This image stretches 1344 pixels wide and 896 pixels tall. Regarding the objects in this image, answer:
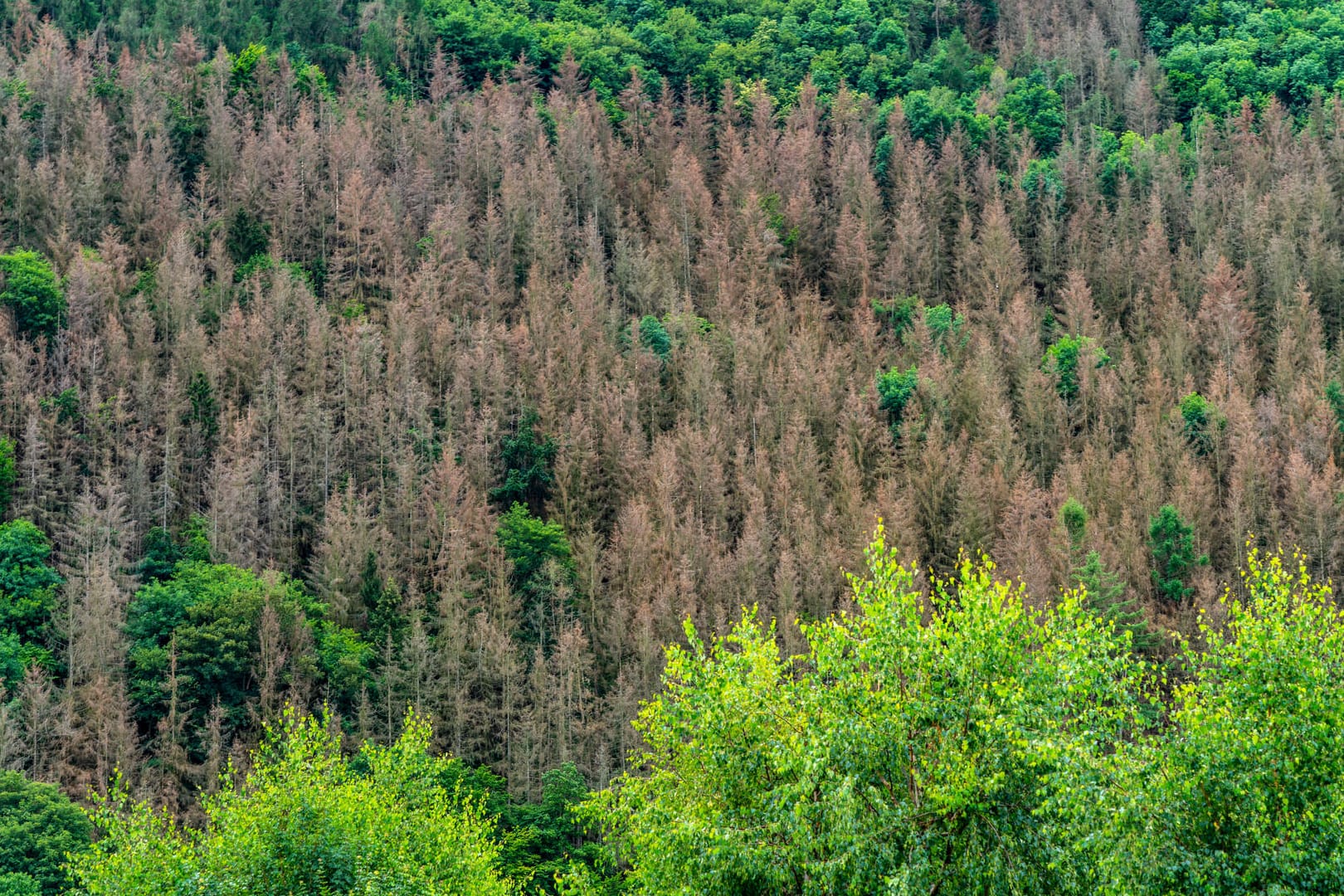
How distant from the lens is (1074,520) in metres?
80.8

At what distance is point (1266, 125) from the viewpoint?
142 m

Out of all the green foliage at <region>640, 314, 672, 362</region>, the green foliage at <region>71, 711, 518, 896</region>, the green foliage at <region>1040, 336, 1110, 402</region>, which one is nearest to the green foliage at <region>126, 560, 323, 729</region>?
the green foliage at <region>71, 711, 518, 896</region>

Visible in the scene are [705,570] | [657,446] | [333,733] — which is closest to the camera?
[333,733]

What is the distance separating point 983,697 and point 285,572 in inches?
2780

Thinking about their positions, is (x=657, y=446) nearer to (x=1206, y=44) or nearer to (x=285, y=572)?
(x=285, y=572)

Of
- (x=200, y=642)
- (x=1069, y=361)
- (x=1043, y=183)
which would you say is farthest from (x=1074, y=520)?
(x=1043, y=183)

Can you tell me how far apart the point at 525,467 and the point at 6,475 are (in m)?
34.6

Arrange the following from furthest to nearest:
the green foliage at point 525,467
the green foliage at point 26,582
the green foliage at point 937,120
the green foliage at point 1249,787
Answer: the green foliage at point 937,120 < the green foliage at point 525,467 < the green foliage at point 26,582 < the green foliage at point 1249,787

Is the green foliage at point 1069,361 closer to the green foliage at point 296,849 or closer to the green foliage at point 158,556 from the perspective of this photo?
the green foliage at point 158,556

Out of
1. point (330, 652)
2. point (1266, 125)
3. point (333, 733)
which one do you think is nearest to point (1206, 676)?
point (333, 733)

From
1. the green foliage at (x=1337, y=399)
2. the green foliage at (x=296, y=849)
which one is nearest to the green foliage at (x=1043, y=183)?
the green foliage at (x=1337, y=399)

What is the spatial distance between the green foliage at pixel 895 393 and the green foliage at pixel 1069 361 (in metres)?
10.8

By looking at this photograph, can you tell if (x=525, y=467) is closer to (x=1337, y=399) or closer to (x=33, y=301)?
(x=33, y=301)

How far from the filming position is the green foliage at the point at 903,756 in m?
22.8
